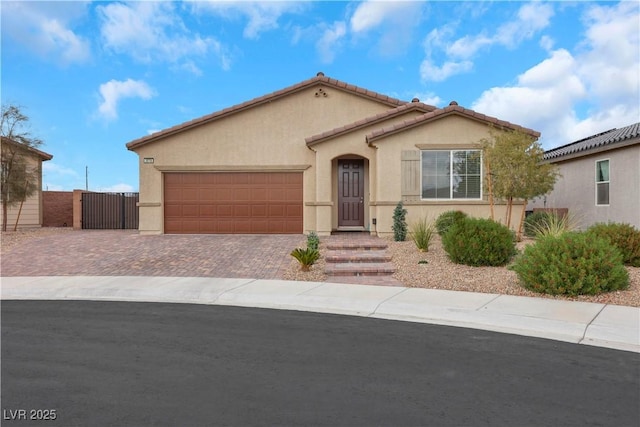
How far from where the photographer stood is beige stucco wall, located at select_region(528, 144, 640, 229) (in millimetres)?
14812

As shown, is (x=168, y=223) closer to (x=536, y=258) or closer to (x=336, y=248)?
(x=336, y=248)

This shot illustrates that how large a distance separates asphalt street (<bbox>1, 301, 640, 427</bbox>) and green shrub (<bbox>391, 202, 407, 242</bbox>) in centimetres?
777

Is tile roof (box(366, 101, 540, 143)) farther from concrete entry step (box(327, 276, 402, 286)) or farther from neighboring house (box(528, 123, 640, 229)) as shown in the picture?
concrete entry step (box(327, 276, 402, 286))

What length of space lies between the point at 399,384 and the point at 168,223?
599 inches

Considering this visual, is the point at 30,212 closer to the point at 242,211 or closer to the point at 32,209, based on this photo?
the point at 32,209

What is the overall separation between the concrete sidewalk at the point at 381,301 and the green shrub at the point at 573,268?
516mm

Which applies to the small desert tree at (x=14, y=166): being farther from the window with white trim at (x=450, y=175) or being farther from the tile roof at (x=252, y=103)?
the window with white trim at (x=450, y=175)

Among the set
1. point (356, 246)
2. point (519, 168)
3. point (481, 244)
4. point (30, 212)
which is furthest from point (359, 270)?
point (30, 212)

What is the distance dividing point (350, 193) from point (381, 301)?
31.5ft

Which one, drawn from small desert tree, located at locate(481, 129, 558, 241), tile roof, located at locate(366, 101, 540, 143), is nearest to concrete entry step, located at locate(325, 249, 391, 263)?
small desert tree, located at locate(481, 129, 558, 241)

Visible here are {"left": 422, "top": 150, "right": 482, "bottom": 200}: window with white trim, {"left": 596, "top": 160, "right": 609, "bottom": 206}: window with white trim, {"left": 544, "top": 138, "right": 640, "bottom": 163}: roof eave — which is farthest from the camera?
{"left": 596, "top": 160, "right": 609, "bottom": 206}: window with white trim

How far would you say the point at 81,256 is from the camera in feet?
45.5

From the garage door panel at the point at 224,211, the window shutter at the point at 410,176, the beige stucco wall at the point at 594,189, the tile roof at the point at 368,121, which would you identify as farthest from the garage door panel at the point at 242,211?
the beige stucco wall at the point at 594,189

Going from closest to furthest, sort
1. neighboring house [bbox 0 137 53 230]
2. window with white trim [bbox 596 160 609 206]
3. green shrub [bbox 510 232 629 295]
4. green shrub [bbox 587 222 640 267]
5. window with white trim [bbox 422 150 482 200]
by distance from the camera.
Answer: green shrub [bbox 510 232 629 295] → green shrub [bbox 587 222 640 267] → window with white trim [bbox 422 150 482 200] → window with white trim [bbox 596 160 609 206] → neighboring house [bbox 0 137 53 230]
